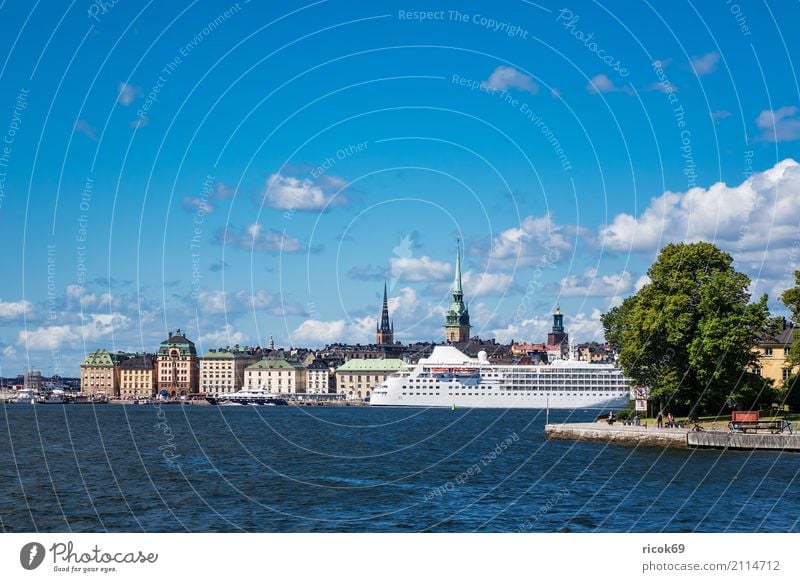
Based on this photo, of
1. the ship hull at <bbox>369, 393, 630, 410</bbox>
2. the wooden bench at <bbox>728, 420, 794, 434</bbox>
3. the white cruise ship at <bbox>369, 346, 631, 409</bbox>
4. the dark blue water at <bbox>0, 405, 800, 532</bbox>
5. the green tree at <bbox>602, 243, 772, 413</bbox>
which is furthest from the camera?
the white cruise ship at <bbox>369, 346, 631, 409</bbox>

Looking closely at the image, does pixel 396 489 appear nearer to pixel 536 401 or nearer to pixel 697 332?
pixel 697 332

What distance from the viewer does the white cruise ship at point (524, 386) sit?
189m

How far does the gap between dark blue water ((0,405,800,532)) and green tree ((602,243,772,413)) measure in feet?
27.3

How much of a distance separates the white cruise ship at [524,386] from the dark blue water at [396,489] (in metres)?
114

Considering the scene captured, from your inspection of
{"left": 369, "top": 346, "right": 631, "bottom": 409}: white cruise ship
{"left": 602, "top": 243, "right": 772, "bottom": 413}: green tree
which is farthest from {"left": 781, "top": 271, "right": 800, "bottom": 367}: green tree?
{"left": 369, "top": 346, "right": 631, "bottom": 409}: white cruise ship

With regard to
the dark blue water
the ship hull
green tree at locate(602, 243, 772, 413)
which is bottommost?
the dark blue water

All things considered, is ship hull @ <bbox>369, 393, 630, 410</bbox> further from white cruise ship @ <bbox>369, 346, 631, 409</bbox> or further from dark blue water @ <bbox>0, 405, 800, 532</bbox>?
dark blue water @ <bbox>0, 405, 800, 532</bbox>

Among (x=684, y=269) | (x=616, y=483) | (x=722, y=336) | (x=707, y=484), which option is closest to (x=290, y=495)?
(x=616, y=483)

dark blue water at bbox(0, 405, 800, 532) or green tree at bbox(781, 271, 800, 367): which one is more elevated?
green tree at bbox(781, 271, 800, 367)

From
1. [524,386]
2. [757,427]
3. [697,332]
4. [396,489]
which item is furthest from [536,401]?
[396,489]

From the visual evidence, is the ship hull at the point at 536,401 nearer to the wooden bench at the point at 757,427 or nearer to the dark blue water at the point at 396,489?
the dark blue water at the point at 396,489

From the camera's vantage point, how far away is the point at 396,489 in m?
47.9

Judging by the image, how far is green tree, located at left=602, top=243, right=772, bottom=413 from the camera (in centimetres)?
7400

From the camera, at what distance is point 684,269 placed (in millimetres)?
81312
